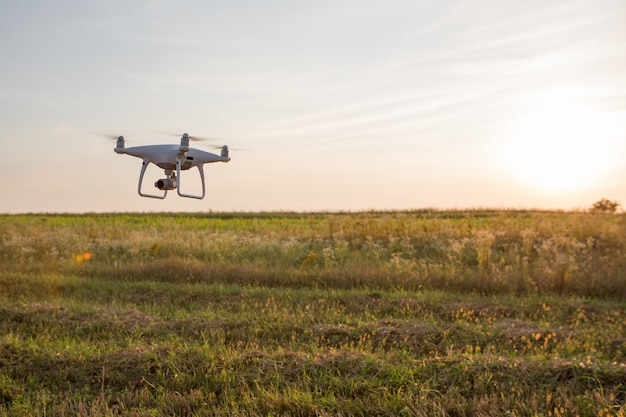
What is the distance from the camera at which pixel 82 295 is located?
45.3ft

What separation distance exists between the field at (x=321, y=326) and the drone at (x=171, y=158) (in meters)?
2.74

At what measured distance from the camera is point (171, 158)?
14.8 ft

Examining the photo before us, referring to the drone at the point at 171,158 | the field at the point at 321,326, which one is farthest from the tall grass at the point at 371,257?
the drone at the point at 171,158

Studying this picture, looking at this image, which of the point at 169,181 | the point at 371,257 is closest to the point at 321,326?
the point at 169,181

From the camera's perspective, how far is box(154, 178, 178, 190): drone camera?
4.50 m

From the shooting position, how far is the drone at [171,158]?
4.39m

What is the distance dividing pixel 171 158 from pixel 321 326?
231 inches

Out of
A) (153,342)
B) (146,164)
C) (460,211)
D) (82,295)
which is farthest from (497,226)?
(460,211)

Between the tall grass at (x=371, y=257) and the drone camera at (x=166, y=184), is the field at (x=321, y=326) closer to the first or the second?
the tall grass at (x=371, y=257)

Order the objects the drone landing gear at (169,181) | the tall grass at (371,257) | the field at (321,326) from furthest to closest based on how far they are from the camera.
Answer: the tall grass at (371,257) < the field at (321,326) < the drone landing gear at (169,181)

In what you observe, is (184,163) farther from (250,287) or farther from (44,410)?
(250,287)

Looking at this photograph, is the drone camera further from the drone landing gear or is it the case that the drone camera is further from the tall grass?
the tall grass

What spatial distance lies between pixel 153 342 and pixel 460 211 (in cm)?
3809

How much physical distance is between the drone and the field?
2.74 meters
